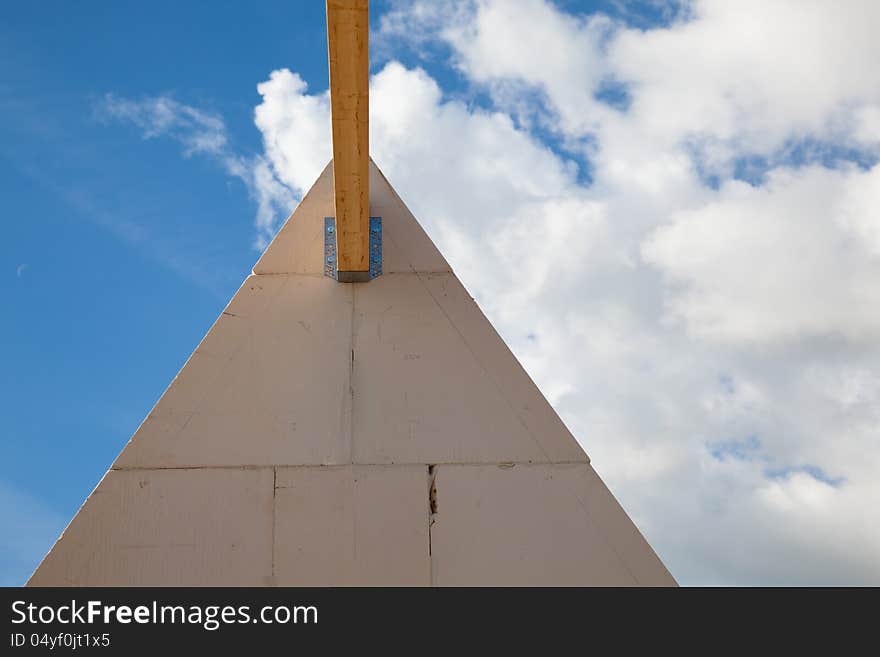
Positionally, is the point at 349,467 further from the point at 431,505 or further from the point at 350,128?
the point at 350,128

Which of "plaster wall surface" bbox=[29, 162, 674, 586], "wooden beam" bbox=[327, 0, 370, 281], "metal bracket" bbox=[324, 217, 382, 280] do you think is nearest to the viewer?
"wooden beam" bbox=[327, 0, 370, 281]

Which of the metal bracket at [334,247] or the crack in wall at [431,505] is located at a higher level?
the metal bracket at [334,247]

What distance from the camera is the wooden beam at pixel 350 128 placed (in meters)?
6.04

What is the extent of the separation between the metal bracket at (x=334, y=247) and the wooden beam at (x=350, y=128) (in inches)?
4.8

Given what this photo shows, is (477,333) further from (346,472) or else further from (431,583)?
(431,583)

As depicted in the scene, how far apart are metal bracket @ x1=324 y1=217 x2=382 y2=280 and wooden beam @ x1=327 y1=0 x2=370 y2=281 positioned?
122mm

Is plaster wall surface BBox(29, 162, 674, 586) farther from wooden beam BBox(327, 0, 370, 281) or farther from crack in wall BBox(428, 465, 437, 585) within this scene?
wooden beam BBox(327, 0, 370, 281)

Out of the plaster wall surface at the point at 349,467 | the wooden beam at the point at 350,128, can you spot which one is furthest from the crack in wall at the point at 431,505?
the wooden beam at the point at 350,128

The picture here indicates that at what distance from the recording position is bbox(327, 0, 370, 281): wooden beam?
19.8 feet

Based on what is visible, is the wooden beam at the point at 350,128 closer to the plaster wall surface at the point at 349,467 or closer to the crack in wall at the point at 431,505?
the plaster wall surface at the point at 349,467

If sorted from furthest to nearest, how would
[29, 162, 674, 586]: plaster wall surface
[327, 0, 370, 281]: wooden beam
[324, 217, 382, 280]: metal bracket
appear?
[324, 217, 382, 280]: metal bracket, [29, 162, 674, 586]: plaster wall surface, [327, 0, 370, 281]: wooden beam

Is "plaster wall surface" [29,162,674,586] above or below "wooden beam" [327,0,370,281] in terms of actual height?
below

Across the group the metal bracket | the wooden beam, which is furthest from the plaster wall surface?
the wooden beam
